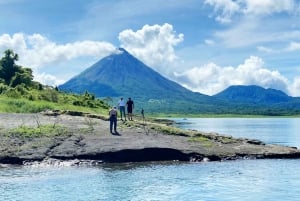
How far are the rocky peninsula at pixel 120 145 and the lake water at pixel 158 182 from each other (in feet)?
5.94

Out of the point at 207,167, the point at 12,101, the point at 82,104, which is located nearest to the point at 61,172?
the point at 207,167

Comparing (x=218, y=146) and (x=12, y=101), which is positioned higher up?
(x=12, y=101)

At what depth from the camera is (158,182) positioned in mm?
30281

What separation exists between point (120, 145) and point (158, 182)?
36.6 feet

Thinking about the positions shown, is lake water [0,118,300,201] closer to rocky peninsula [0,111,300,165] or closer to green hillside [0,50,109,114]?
rocky peninsula [0,111,300,165]

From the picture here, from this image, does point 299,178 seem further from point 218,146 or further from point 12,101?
point 12,101

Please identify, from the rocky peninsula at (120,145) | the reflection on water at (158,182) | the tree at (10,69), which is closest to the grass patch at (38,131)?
the rocky peninsula at (120,145)

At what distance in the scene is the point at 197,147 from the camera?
42688 mm

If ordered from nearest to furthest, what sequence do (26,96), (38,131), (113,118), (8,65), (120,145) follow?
(120,145), (38,131), (113,118), (26,96), (8,65)

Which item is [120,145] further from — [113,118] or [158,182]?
[158,182]

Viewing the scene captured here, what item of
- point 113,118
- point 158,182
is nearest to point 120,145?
point 113,118

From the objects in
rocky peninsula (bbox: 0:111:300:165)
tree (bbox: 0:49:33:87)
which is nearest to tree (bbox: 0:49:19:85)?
tree (bbox: 0:49:33:87)

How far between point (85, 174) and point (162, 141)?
1051 cm

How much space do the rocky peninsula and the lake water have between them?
5.94ft
